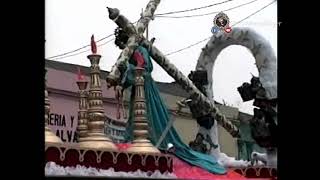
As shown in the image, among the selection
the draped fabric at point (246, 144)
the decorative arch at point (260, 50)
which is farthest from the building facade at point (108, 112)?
the decorative arch at point (260, 50)

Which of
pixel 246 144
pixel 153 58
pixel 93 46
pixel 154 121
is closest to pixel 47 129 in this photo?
pixel 93 46

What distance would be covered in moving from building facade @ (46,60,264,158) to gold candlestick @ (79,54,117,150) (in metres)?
0.03

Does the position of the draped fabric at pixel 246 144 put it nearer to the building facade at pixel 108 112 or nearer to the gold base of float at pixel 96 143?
the building facade at pixel 108 112

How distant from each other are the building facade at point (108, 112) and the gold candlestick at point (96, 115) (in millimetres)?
33

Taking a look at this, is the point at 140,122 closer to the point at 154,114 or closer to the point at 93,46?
the point at 154,114

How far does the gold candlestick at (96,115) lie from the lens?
13.9ft

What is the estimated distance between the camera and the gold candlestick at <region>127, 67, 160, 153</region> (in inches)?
173

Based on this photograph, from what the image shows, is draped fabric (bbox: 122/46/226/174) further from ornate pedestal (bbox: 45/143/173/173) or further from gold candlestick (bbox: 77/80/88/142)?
gold candlestick (bbox: 77/80/88/142)

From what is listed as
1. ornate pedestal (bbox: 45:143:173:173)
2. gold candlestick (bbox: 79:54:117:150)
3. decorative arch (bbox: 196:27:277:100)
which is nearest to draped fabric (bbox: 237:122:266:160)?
decorative arch (bbox: 196:27:277:100)
